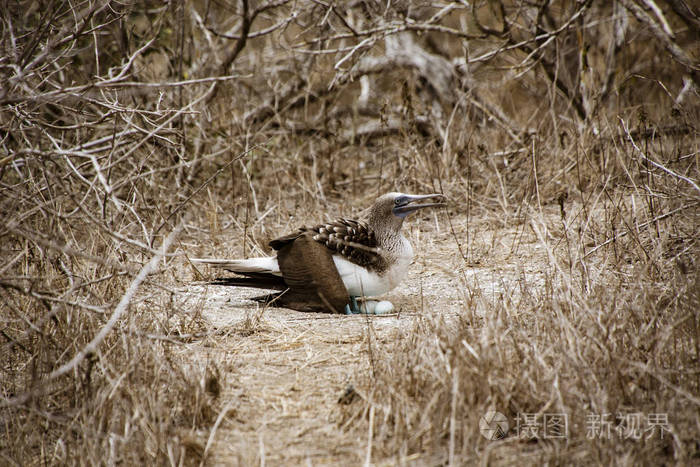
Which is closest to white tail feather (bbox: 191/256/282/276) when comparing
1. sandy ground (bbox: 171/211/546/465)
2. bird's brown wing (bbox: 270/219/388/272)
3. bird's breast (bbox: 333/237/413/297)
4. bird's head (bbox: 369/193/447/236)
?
bird's brown wing (bbox: 270/219/388/272)

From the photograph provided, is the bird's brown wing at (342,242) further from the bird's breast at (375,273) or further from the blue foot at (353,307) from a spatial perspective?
the blue foot at (353,307)

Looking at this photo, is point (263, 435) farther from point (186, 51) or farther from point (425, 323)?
point (186, 51)

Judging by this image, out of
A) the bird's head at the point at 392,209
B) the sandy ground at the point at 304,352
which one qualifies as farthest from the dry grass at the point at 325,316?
the bird's head at the point at 392,209

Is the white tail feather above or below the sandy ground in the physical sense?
above

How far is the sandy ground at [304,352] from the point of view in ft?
8.54

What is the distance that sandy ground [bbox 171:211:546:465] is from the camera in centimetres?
260

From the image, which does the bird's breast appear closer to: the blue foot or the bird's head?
the blue foot

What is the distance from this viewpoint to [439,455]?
244 cm

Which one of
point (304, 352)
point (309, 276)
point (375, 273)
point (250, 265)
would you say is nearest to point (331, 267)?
point (309, 276)

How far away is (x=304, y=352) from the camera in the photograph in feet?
11.3

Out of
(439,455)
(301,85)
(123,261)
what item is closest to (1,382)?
(123,261)

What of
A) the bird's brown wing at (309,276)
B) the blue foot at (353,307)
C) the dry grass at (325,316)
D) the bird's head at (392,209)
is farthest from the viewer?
the bird's head at (392,209)

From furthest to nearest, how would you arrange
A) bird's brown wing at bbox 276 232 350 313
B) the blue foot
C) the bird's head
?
the bird's head, the blue foot, bird's brown wing at bbox 276 232 350 313

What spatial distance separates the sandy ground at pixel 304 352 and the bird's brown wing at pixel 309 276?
0.10 m
